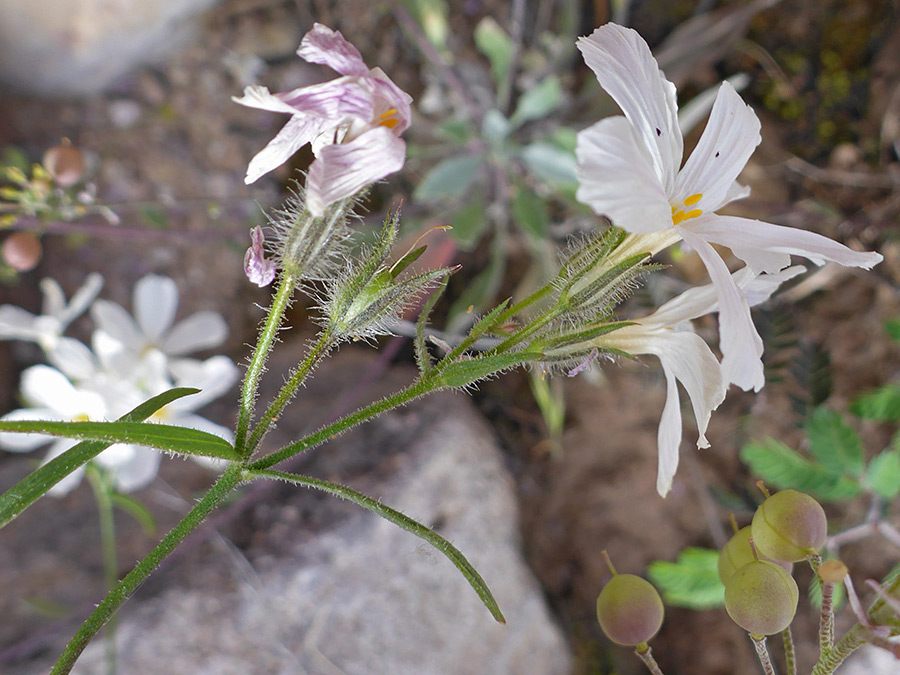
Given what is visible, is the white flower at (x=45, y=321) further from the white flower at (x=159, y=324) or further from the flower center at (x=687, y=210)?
the flower center at (x=687, y=210)

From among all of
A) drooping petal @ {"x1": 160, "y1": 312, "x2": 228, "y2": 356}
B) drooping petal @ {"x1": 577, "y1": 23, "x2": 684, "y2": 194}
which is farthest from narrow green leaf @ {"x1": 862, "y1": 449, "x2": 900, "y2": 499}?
drooping petal @ {"x1": 160, "y1": 312, "x2": 228, "y2": 356}

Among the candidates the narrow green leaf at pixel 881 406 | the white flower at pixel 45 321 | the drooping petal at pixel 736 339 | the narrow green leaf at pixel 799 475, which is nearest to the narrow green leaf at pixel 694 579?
the narrow green leaf at pixel 799 475

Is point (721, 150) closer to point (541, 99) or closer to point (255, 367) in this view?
point (255, 367)

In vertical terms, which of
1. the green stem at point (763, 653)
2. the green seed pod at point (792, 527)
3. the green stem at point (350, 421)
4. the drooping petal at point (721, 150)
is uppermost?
the drooping petal at point (721, 150)

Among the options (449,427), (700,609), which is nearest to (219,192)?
(449,427)

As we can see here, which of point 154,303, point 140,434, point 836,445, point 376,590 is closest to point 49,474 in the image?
point 140,434

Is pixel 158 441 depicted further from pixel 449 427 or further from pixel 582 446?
pixel 582 446
